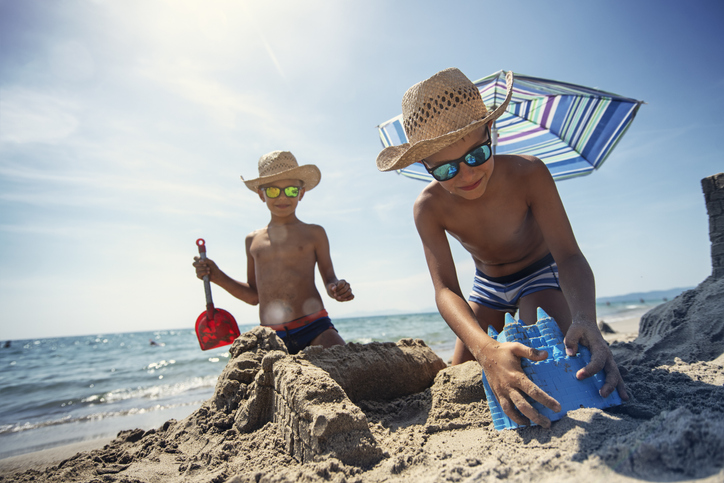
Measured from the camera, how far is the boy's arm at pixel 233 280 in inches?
139

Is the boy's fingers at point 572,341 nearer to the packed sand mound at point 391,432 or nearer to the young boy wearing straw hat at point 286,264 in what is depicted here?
the packed sand mound at point 391,432

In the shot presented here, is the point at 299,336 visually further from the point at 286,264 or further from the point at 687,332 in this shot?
the point at 687,332

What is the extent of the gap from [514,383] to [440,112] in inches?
51.3

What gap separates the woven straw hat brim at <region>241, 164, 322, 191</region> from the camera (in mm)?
3475

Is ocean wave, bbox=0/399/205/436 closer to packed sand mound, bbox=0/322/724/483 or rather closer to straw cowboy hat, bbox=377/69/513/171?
packed sand mound, bbox=0/322/724/483

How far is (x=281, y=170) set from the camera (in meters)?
3.54

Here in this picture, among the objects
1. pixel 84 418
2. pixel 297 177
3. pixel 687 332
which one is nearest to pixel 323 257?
pixel 297 177

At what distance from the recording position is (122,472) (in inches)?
74.2

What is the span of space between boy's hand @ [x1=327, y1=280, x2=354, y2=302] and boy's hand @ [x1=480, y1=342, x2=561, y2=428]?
5.08ft

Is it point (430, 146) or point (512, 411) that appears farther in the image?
point (430, 146)

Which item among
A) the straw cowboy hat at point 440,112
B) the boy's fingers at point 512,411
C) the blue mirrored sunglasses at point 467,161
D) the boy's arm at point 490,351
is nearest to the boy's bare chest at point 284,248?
the boy's arm at point 490,351

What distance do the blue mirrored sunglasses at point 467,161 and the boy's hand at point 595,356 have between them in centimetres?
90

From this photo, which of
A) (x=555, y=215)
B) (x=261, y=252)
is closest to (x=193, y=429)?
(x=261, y=252)

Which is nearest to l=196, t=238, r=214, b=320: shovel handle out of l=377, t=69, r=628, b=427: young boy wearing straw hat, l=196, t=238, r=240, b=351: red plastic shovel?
l=196, t=238, r=240, b=351: red plastic shovel
